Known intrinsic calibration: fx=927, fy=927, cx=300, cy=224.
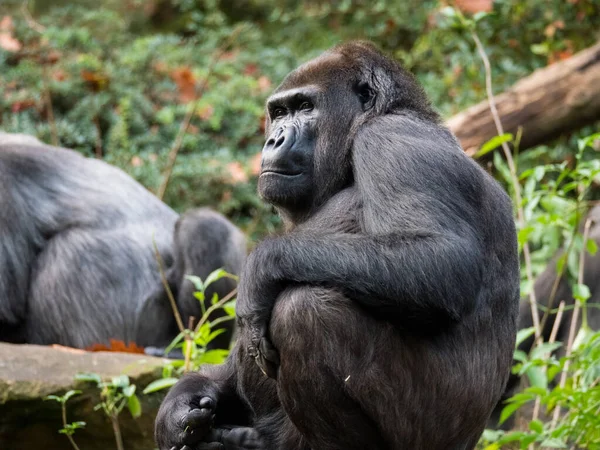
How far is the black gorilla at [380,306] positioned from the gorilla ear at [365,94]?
7 cm

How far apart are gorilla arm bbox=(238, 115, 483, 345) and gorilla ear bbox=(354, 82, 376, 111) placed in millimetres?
328

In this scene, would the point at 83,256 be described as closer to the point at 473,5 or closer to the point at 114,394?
the point at 114,394

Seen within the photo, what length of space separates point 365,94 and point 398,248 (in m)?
0.87

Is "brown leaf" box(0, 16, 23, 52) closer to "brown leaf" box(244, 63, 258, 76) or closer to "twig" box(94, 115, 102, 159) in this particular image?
"twig" box(94, 115, 102, 159)

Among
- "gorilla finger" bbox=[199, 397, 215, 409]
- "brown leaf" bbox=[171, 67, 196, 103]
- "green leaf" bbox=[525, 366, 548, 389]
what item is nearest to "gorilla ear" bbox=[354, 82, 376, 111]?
"gorilla finger" bbox=[199, 397, 215, 409]

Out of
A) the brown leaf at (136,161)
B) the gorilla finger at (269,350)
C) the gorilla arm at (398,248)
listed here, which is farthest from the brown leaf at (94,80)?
the gorilla finger at (269,350)

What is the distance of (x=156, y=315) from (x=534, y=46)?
4.43 meters

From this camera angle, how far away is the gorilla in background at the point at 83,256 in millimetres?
6281

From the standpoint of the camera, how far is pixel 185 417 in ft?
11.6

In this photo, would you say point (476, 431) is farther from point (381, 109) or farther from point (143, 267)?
point (143, 267)

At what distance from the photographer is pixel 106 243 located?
21.2 feet

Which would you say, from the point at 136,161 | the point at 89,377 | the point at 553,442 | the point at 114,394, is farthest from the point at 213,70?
the point at 553,442

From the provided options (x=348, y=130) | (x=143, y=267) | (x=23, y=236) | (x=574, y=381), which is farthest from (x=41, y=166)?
(x=574, y=381)

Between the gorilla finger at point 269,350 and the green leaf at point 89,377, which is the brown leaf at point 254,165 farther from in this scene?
the gorilla finger at point 269,350
